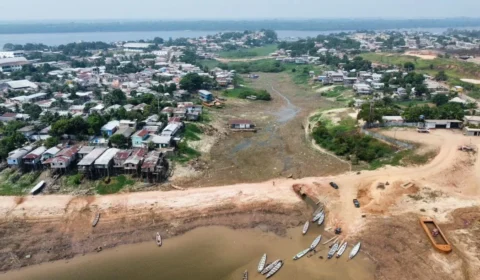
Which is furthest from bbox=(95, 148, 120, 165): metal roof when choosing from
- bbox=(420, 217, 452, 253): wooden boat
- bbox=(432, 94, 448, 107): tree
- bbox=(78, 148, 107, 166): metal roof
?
bbox=(432, 94, 448, 107): tree

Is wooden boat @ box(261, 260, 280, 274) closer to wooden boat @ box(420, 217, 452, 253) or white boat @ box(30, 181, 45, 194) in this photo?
wooden boat @ box(420, 217, 452, 253)

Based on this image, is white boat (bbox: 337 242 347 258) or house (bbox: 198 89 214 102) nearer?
white boat (bbox: 337 242 347 258)

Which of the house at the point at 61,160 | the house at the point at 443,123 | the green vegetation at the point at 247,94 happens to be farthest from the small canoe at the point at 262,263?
the green vegetation at the point at 247,94

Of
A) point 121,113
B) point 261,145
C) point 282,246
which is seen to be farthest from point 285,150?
point 121,113

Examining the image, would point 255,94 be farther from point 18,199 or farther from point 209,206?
point 18,199

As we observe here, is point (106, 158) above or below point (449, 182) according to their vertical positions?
above

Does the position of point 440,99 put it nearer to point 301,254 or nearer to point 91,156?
point 301,254

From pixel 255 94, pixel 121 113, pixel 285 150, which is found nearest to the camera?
pixel 285 150
